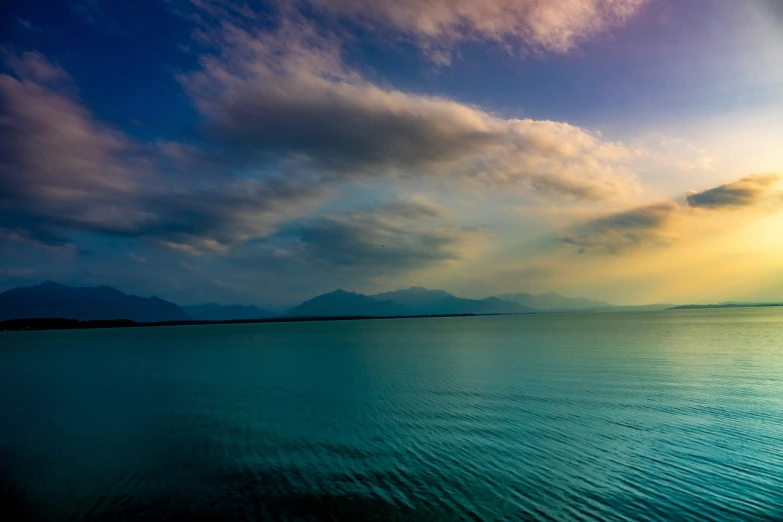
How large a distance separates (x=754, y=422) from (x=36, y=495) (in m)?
37.9

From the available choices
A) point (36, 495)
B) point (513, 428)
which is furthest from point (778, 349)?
point (36, 495)

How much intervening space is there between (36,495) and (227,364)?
53.4 meters

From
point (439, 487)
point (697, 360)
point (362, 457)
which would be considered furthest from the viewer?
point (697, 360)

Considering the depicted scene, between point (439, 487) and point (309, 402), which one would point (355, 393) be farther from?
point (439, 487)

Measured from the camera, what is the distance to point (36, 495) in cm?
1677

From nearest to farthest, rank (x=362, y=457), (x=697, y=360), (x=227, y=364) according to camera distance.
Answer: (x=362, y=457) → (x=697, y=360) → (x=227, y=364)

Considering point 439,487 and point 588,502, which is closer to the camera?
point 588,502

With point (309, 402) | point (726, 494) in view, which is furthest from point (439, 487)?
point (309, 402)

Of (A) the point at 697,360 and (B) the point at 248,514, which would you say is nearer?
(B) the point at 248,514

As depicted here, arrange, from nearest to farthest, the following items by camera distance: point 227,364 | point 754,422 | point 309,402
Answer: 1. point 754,422
2. point 309,402
3. point 227,364

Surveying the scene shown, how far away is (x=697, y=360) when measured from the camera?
174 feet

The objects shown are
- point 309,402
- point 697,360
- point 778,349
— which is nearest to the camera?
point 309,402

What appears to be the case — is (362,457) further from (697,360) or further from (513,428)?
(697,360)

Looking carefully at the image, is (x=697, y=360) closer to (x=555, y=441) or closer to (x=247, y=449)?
(x=555, y=441)
